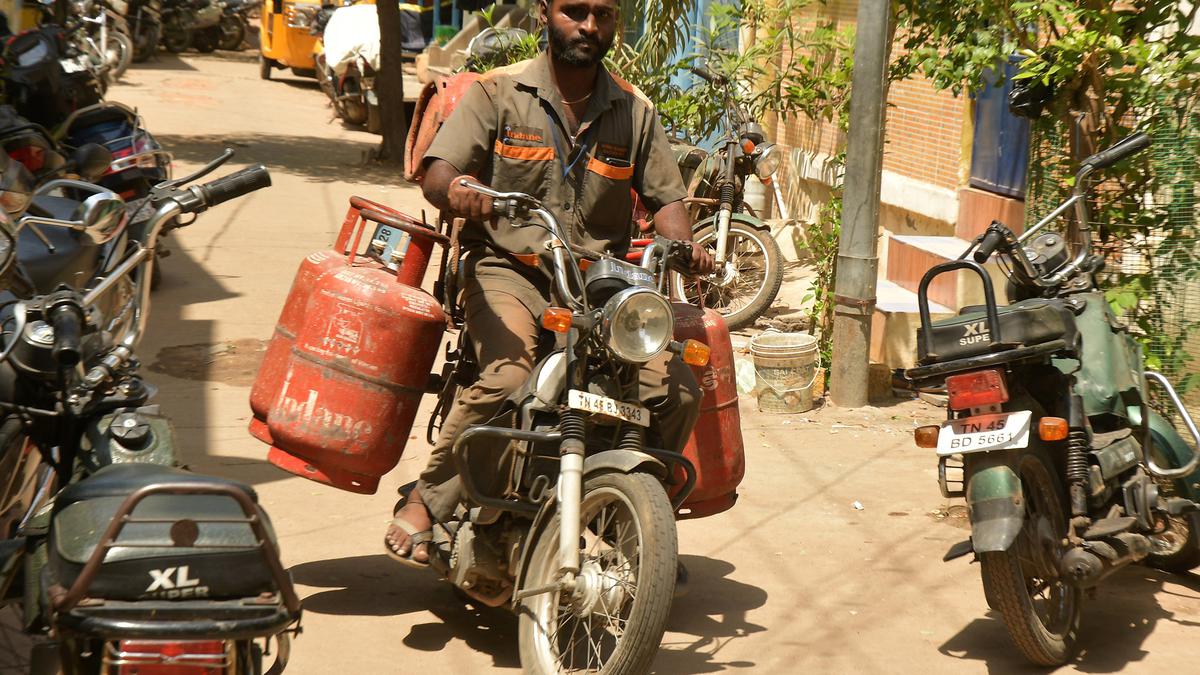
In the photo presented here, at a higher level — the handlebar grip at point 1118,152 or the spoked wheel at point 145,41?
the handlebar grip at point 1118,152

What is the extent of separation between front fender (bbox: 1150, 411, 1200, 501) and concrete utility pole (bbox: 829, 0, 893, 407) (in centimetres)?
248

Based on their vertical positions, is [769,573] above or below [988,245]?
below

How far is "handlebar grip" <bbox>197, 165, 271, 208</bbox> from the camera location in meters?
3.46

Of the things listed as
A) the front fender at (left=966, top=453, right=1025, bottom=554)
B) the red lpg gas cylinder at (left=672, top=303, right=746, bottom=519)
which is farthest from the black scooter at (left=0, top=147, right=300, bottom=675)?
the front fender at (left=966, top=453, right=1025, bottom=554)

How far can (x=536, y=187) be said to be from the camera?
4340mm

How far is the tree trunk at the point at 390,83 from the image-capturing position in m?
16.1

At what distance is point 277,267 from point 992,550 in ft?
25.2

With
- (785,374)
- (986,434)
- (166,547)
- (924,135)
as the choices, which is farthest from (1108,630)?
(924,135)

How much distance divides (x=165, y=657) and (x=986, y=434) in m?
2.61

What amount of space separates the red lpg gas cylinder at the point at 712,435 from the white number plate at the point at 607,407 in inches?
27.8

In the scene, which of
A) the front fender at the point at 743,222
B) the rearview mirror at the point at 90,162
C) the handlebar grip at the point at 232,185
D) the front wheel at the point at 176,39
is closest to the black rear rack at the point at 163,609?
the handlebar grip at the point at 232,185

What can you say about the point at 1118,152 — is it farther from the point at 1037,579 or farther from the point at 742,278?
the point at 742,278

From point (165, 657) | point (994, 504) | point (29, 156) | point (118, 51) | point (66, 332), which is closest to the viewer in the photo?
point (165, 657)

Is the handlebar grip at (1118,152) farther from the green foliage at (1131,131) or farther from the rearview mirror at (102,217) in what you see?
the rearview mirror at (102,217)
